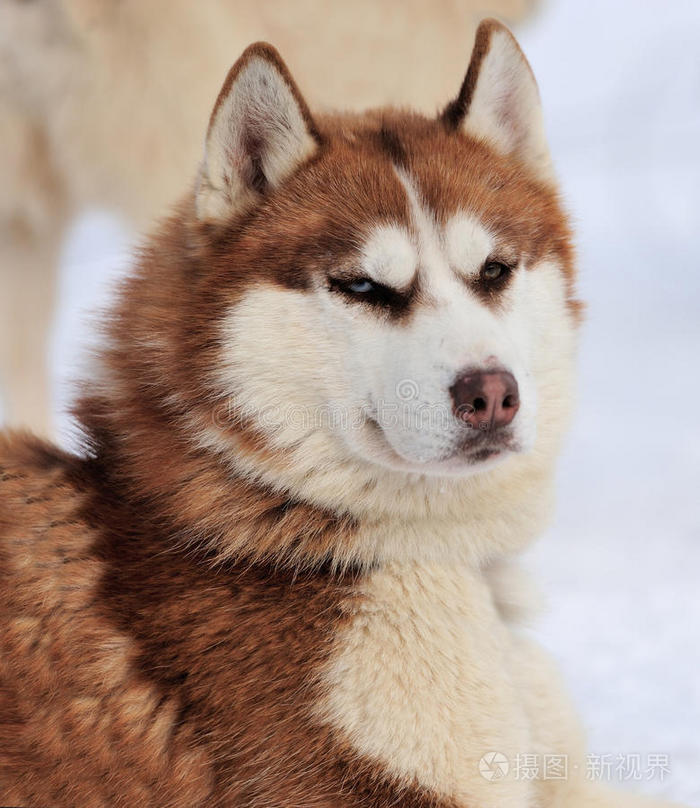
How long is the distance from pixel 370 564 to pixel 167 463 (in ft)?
1.34

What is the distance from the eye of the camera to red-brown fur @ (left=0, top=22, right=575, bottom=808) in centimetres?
170

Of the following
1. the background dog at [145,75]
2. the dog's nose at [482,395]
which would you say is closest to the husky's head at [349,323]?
the dog's nose at [482,395]

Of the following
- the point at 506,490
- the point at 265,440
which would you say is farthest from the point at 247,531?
the point at 506,490

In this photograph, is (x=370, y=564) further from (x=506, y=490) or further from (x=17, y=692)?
(x=17, y=692)

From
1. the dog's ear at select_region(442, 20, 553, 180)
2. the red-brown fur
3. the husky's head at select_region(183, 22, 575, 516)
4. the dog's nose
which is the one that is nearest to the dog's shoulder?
the red-brown fur

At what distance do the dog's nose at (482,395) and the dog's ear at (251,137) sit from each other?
0.57m

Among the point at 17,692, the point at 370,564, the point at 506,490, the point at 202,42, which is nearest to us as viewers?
the point at 17,692

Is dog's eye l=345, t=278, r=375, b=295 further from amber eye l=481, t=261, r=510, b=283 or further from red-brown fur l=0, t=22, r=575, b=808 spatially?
amber eye l=481, t=261, r=510, b=283

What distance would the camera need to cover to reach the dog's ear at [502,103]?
205 centimetres

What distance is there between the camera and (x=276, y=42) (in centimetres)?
360

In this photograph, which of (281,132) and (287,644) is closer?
(287,644)
